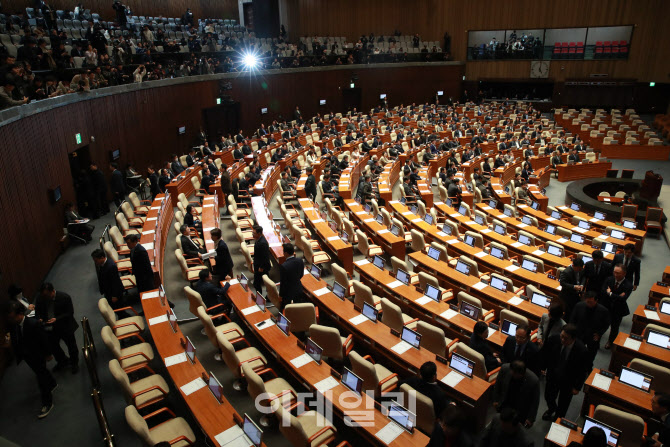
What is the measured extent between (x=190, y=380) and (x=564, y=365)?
14.0 feet

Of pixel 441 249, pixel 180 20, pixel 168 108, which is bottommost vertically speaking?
pixel 441 249

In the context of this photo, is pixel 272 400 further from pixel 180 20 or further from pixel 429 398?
pixel 180 20

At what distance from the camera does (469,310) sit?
6688 millimetres

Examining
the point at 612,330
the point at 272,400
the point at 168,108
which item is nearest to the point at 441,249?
the point at 612,330

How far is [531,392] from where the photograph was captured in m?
4.68

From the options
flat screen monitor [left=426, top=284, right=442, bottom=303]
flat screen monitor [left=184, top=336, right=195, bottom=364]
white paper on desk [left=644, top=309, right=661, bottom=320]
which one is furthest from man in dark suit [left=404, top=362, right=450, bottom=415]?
white paper on desk [left=644, top=309, right=661, bottom=320]

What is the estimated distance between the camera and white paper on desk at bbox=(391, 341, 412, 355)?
5749 mm

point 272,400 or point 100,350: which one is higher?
point 272,400

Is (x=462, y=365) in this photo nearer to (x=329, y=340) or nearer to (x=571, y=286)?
(x=329, y=340)

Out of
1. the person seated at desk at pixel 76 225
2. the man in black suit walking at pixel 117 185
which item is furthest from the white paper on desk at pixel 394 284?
the man in black suit walking at pixel 117 185

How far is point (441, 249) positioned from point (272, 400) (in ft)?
16.6

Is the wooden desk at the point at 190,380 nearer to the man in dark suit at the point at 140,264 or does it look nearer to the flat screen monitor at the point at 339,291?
the man in dark suit at the point at 140,264

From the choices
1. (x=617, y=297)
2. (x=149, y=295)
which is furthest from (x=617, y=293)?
(x=149, y=295)

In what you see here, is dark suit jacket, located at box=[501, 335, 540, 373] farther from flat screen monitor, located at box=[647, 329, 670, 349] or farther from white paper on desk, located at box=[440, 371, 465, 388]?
flat screen monitor, located at box=[647, 329, 670, 349]
